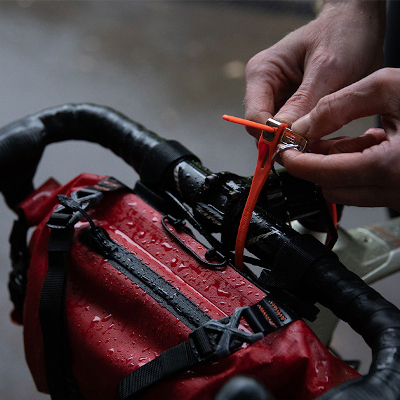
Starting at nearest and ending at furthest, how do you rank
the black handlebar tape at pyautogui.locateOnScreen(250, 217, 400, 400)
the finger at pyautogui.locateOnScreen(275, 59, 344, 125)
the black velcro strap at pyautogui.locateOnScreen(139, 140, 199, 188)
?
the black handlebar tape at pyautogui.locateOnScreen(250, 217, 400, 400), the finger at pyautogui.locateOnScreen(275, 59, 344, 125), the black velcro strap at pyautogui.locateOnScreen(139, 140, 199, 188)

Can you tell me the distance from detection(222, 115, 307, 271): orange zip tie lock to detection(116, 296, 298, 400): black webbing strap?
117 millimetres

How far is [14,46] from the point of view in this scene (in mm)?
2168

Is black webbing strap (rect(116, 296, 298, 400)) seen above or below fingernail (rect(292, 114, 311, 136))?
below

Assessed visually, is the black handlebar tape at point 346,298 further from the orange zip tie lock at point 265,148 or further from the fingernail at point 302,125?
the fingernail at point 302,125

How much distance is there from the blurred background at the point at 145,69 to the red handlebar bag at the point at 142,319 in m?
0.78

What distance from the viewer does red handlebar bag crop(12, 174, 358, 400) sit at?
0.46 meters

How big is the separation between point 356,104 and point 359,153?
2.6 inches

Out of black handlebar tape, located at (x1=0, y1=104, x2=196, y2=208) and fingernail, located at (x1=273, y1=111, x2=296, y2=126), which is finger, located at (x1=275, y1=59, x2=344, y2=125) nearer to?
fingernail, located at (x1=273, y1=111, x2=296, y2=126)

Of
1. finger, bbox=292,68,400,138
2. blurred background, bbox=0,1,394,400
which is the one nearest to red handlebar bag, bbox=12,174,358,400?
finger, bbox=292,68,400,138

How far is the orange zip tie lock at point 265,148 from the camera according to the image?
550mm

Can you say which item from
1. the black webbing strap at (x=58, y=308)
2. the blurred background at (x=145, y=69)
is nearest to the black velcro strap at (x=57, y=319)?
the black webbing strap at (x=58, y=308)

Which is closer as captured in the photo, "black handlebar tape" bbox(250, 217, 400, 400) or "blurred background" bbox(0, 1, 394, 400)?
"black handlebar tape" bbox(250, 217, 400, 400)

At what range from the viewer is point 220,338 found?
1.50 ft

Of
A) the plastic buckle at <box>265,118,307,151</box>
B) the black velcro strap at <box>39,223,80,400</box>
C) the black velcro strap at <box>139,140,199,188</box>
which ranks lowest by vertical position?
the black velcro strap at <box>39,223,80,400</box>
